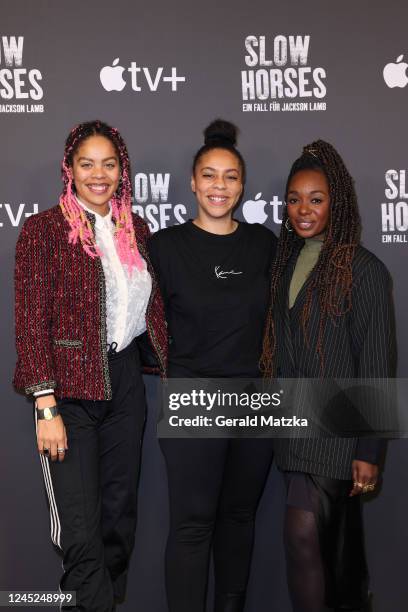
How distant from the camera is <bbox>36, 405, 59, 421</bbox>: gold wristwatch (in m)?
1.97

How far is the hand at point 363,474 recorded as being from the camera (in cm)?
199

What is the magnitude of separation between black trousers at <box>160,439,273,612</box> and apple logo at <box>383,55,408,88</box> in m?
1.42

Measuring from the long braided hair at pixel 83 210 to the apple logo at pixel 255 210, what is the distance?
537mm

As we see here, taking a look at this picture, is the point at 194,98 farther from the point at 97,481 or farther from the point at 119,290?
the point at 97,481

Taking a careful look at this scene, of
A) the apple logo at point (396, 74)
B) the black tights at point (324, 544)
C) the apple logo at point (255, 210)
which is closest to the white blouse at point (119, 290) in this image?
the apple logo at point (255, 210)

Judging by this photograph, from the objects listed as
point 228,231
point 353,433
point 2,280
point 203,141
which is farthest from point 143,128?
point 353,433

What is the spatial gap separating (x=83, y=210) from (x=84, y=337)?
41 centimetres

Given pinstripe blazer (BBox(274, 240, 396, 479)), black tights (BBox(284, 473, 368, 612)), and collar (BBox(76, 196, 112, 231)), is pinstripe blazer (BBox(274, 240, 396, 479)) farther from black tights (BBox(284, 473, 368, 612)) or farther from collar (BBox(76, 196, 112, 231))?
collar (BBox(76, 196, 112, 231))

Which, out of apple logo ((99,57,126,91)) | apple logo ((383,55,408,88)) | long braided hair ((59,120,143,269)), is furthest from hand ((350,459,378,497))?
apple logo ((99,57,126,91))

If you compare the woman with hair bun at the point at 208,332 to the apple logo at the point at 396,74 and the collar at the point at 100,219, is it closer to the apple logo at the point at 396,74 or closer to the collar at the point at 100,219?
the collar at the point at 100,219

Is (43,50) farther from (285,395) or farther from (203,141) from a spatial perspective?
(285,395)

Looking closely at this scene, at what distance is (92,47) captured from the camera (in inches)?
98.8

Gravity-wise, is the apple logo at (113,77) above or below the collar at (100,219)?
above

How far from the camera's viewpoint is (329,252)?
6.73 ft
